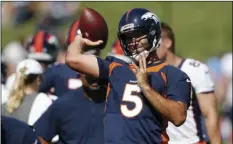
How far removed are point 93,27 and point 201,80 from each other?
2.04m

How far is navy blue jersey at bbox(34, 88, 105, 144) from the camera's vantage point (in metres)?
6.82

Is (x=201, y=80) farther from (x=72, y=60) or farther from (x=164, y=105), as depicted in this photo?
(x=164, y=105)

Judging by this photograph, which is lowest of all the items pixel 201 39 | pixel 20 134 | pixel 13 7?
pixel 201 39

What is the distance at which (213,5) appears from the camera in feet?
65.9

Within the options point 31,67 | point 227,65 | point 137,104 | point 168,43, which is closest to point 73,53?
point 137,104

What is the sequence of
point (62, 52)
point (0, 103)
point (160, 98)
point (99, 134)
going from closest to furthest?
point (160, 98)
point (99, 134)
point (0, 103)
point (62, 52)

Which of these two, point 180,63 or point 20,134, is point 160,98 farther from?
point 180,63

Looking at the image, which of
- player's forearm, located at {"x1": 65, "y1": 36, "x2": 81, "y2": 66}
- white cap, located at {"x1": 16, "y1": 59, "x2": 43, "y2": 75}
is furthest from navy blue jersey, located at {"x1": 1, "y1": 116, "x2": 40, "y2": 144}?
white cap, located at {"x1": 16, "y1": 59, "x2": 43, "y2": 75}

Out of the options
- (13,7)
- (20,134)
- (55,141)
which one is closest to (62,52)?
(55,141)

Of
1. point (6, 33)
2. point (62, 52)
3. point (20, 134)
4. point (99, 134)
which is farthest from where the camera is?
point (6, 33)

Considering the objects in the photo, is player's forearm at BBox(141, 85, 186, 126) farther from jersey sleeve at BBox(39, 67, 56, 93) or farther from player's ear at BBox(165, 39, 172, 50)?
jersey sleeve at BBox(39, 67, 56, 93)

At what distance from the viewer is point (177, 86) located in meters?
5.92

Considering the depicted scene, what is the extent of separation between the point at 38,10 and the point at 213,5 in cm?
395

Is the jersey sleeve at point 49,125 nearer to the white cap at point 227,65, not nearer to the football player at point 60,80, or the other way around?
the football player at point 60,80
